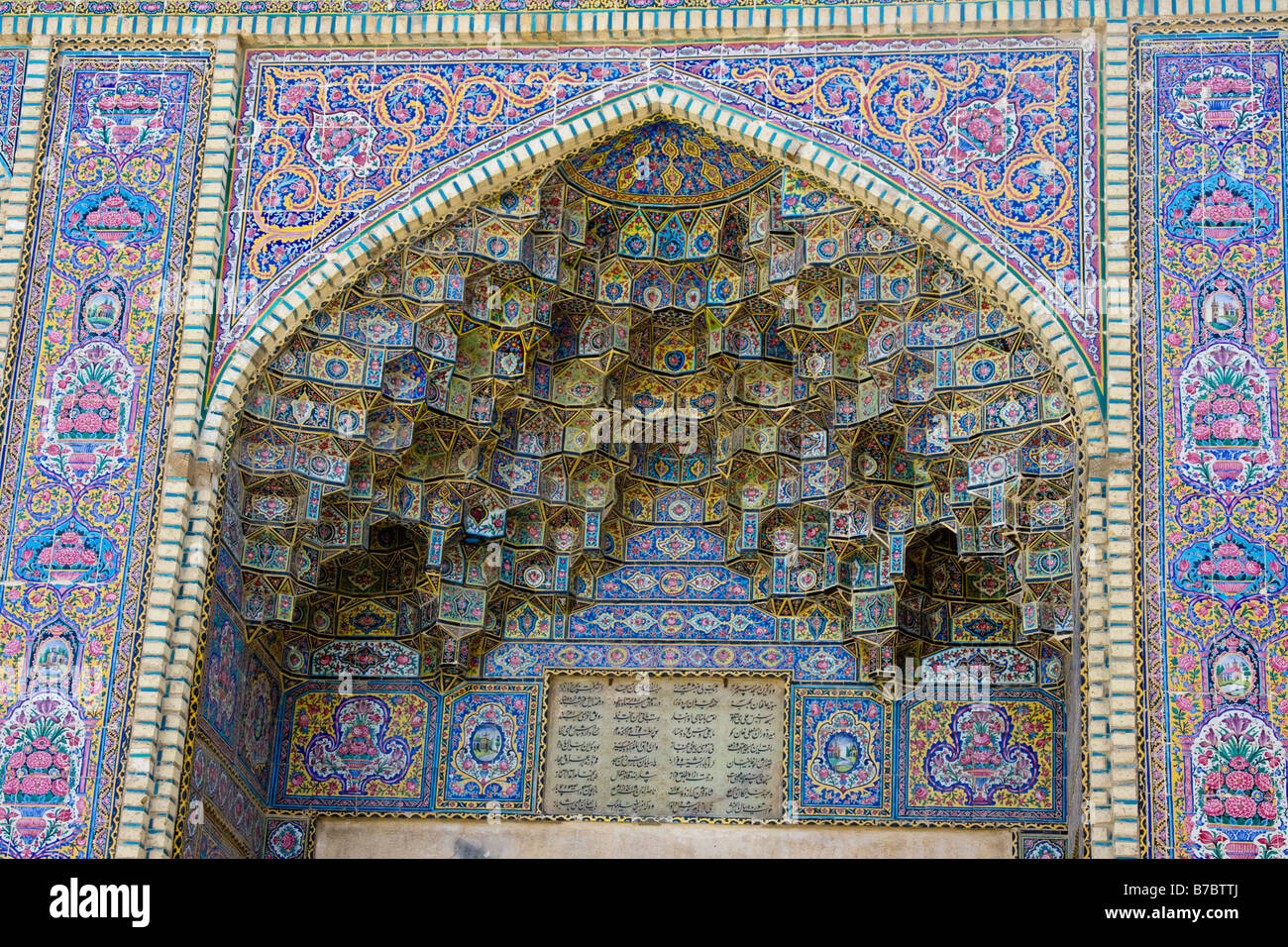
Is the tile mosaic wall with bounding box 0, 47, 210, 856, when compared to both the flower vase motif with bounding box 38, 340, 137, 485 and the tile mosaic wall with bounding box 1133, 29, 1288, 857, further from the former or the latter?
the tile mosaic wall with bounding box 1133, 29, 1288, 857

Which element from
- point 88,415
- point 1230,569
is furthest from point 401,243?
point 1230,569

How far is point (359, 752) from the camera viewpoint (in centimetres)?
927

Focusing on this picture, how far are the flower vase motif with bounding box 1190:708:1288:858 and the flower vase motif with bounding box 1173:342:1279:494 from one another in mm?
835

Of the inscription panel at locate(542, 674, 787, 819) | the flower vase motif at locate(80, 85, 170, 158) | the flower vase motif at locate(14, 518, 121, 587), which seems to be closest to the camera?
the flower vase motif at locate(14, 518, 121, 587)

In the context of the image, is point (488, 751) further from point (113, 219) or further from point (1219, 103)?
point (1219, 103)

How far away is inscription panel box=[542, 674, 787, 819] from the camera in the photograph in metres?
9.10

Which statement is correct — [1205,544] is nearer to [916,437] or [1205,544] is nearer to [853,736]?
[916,437]

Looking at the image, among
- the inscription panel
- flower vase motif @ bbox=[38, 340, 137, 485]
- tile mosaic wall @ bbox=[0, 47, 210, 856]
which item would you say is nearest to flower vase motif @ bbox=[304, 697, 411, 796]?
the inscription panel

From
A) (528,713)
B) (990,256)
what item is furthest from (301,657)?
(990,256)

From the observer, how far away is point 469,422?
8922mm

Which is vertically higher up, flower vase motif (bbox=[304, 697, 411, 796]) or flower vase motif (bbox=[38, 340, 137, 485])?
flower vase motif (bbox=[38, 340, 137, 485])

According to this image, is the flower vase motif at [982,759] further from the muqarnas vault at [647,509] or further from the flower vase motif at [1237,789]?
the flower vase motif at [1237,789]

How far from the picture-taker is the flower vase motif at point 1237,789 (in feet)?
24.3

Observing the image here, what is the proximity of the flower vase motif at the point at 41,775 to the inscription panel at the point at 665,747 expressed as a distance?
2077mm
